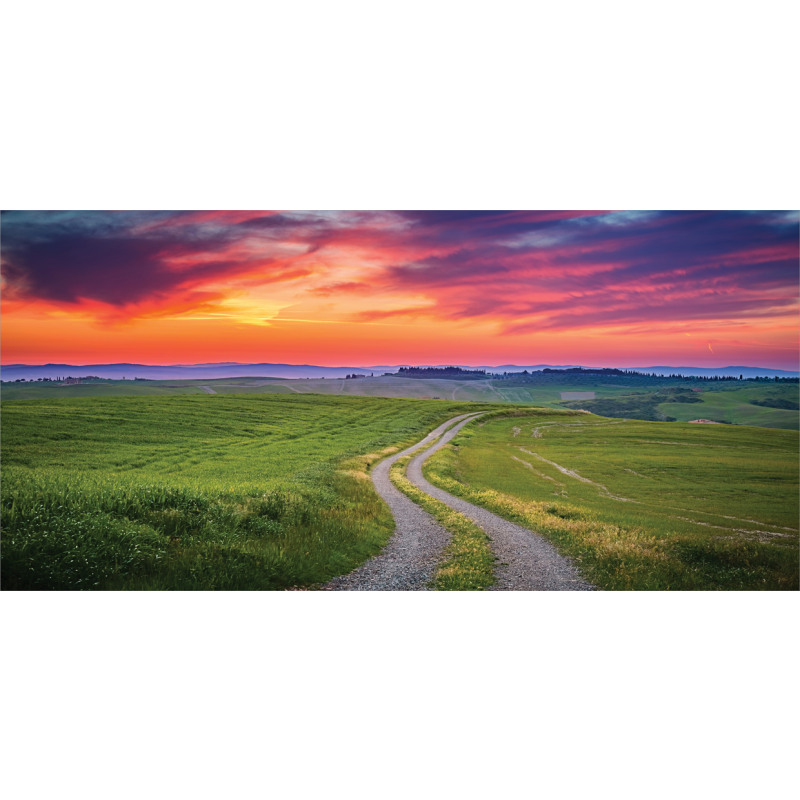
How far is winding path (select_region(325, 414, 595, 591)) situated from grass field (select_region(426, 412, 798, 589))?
0.59 meters

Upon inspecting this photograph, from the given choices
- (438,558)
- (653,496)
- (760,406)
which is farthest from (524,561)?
(653,496)

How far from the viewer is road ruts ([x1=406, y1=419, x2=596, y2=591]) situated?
368 inches

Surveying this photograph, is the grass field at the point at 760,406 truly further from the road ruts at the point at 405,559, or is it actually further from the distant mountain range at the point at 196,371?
the road ruts at the point at 405,559

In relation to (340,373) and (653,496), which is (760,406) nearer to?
(653,496)

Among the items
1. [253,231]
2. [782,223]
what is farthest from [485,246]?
[782,223]

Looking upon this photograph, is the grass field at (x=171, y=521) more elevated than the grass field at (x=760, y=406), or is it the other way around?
the grass field at (x=760, y=406)

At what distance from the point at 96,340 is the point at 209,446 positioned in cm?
1522

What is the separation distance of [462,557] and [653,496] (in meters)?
16.7

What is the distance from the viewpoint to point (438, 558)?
1040cm

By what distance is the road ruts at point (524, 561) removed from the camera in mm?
9359

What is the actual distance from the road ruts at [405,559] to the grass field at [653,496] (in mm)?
3028

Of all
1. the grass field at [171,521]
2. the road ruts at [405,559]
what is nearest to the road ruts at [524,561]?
the road ruts at [405,559]

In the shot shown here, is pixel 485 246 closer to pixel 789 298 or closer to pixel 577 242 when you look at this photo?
pixel 577 242

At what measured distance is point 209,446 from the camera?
28.0 metres
